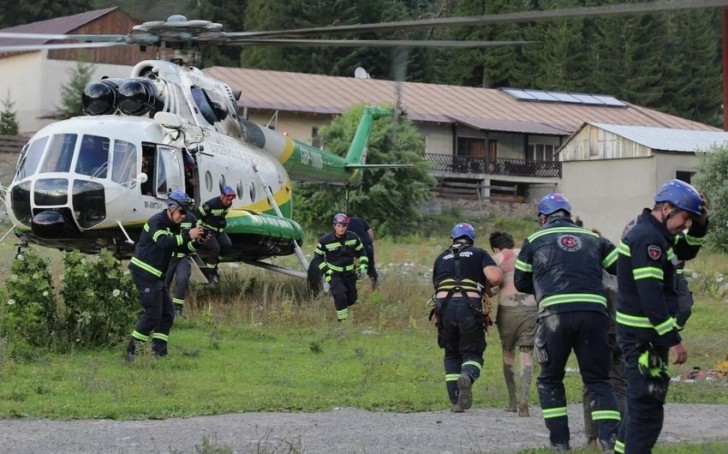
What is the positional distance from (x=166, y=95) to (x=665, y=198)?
12.9 meters

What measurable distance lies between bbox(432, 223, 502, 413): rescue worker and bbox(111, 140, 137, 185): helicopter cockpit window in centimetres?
730

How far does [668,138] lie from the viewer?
42594mm

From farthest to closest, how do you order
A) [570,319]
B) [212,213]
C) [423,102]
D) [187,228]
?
[423,102] < [212,213] < [187,228] < [570,319]

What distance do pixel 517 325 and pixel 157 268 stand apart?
4490 millimetres

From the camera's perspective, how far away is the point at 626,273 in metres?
8.51

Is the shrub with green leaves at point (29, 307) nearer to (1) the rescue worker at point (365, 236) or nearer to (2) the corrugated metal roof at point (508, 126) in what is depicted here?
(1) the rescue worker at point (365, 236)

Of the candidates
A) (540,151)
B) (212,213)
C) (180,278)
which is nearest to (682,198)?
(212,213)

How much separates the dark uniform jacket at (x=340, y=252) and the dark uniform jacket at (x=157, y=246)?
5.14m

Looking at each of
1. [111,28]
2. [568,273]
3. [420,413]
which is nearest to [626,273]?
[568,273]

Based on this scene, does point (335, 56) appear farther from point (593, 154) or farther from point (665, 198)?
point (665, 198)

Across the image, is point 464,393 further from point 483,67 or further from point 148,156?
point 483,67

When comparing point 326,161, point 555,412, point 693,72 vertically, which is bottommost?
point 555,412

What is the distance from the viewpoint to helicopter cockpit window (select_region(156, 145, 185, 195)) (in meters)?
19.2

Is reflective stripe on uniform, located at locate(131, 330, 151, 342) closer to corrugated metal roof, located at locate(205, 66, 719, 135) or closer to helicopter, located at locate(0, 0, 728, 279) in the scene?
helicopter, located at locate(0, 0, 728, 279)
